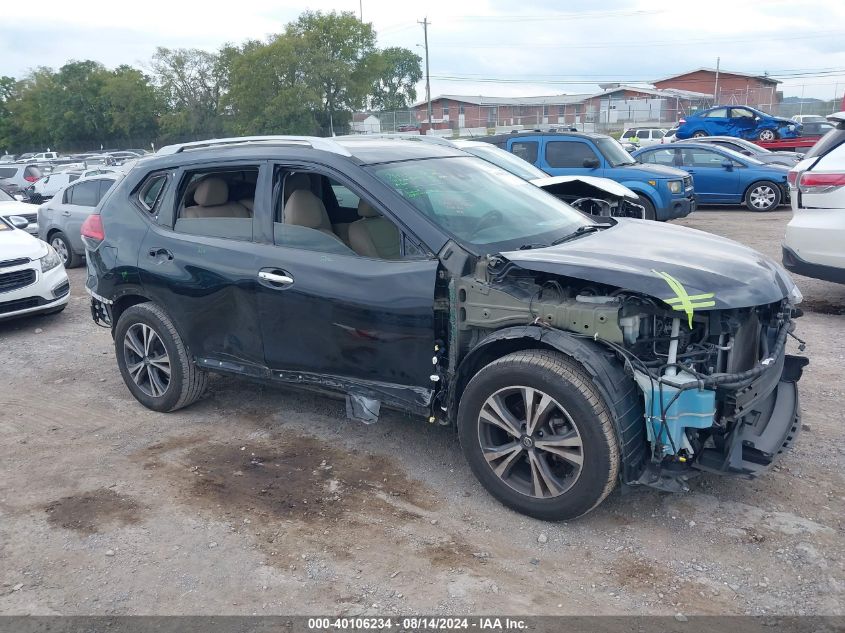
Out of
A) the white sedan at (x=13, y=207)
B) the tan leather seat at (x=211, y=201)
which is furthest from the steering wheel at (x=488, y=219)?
the white sedan at (x=13, y=207)

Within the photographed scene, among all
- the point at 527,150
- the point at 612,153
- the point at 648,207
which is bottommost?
the point at 648,207

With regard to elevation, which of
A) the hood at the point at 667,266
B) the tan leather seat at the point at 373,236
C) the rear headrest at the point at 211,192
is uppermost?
the rear headrest at the point at 211,192

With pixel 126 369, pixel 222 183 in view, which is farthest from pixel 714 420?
pixel 126 369

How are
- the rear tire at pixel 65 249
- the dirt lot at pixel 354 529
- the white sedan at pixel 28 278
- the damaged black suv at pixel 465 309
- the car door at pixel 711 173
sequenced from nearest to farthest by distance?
the dirt lot at pixel 354 529
the damaged black suv at pixel 465 309
the white sedan at pixel 28 278
the rear tire at pixel 65 249
the car door at pixel 711 173

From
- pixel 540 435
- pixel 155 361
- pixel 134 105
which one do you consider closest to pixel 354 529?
pixel 540 435

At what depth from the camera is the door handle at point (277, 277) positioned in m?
4.38

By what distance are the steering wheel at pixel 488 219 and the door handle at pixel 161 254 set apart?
2203mm

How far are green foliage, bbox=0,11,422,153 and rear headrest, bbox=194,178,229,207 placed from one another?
46.3 m

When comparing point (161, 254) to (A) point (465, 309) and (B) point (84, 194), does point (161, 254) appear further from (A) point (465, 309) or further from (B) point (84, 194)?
(B) point (84, 194)

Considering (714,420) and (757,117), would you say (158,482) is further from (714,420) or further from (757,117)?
(757,117)

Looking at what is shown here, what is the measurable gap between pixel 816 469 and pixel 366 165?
313 cm

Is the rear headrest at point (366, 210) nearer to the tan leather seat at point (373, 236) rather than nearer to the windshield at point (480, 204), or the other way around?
the tan leather seat at point (373, 236)

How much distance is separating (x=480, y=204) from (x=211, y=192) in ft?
6.37

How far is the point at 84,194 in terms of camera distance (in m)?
12.1
